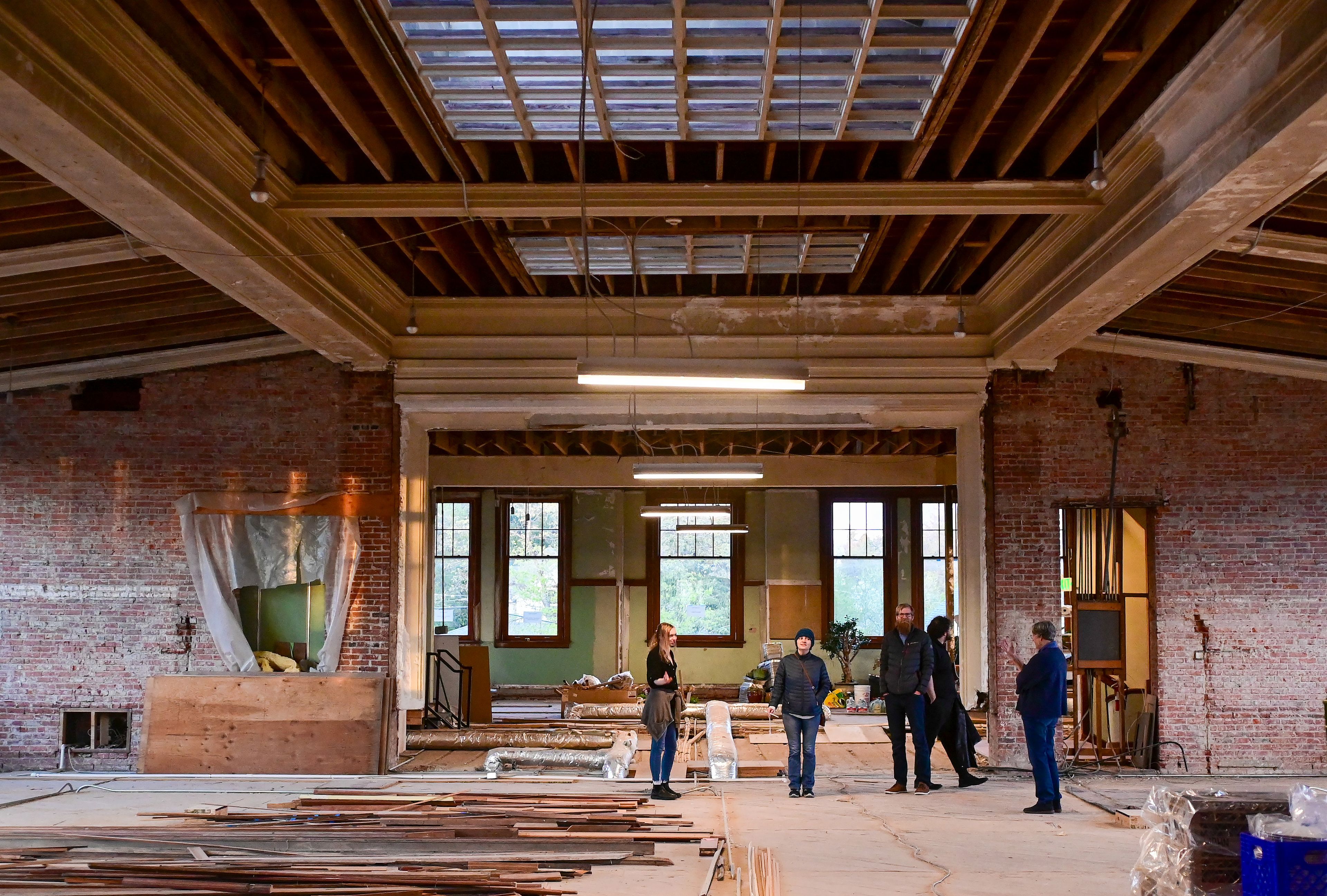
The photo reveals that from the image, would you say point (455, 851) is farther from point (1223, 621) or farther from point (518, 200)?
point (1223, 621)

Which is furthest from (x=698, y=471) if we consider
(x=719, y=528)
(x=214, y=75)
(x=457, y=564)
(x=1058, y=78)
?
(x=457, y=564)

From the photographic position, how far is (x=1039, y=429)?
34.7 feet

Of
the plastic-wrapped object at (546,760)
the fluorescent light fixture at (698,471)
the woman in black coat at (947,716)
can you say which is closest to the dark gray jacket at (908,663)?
the woman in black coat at (947,716)

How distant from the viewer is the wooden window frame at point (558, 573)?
20.9m

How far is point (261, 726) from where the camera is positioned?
10.3 meters

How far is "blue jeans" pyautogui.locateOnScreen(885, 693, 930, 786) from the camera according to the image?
368 inches

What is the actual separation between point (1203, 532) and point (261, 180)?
8.34 meters

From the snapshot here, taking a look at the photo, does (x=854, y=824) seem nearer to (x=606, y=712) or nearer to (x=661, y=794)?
(x=661, y=794)

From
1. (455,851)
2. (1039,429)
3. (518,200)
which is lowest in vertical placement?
(455,851)

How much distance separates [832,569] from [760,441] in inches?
193

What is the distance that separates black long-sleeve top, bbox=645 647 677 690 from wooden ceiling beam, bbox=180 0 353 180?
416 cm

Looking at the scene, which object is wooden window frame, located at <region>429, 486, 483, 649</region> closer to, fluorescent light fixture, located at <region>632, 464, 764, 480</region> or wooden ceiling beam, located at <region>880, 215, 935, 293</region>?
fluorescent light fixture, located at <region>632, 464, 764, 480</region>

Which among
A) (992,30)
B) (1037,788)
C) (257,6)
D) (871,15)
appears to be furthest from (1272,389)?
(257,6)

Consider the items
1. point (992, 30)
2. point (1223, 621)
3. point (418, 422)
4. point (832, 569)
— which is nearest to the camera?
point (992, 30)
